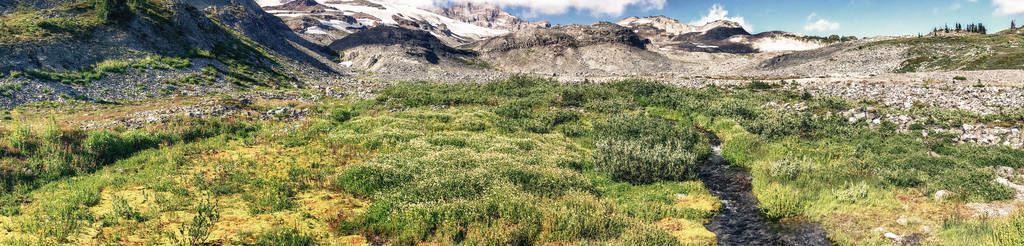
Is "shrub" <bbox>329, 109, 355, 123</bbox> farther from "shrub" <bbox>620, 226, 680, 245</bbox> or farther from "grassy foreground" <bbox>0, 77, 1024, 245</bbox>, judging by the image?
"shrub" <bbox>620, 226, 680, 245</bbox>

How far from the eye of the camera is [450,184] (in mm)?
12531

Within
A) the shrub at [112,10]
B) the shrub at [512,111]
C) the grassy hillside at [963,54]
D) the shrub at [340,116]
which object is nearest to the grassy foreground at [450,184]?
the shrub at [340,116]

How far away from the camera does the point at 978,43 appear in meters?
82.6

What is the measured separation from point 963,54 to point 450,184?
104 meters

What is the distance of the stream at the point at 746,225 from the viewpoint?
1101 centimetres

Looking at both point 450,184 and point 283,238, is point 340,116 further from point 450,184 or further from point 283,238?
point 283,238

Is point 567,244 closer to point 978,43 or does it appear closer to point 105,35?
point 105,35

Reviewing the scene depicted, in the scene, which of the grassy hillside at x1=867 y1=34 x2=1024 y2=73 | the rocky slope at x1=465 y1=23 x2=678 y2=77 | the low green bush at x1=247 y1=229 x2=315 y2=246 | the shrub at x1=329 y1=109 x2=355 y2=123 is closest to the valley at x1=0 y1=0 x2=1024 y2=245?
the low green bush at x1=247 y1=229 x2=315 y2=246

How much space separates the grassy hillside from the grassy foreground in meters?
A: 64.2

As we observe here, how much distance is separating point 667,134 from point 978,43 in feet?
354

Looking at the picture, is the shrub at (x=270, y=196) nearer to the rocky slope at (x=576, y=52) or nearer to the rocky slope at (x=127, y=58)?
the rocky slope at (x=127, y=58)

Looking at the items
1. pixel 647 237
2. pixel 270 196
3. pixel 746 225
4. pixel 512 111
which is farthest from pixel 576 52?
pixel 647 237

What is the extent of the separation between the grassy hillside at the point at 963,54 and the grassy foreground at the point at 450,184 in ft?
211

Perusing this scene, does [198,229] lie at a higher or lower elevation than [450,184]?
lower
